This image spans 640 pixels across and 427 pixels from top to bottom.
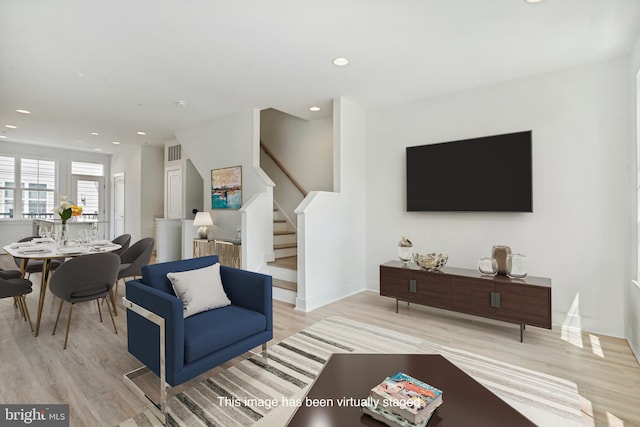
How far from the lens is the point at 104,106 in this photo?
4.84 m

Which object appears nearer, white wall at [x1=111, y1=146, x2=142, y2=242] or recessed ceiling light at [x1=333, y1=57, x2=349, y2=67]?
recessed ceiling light at [x1=333, y1=57, x2=349, y2=67]

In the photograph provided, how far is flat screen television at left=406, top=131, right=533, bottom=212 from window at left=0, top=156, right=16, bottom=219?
31.3 feet

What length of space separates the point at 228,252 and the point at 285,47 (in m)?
3.03

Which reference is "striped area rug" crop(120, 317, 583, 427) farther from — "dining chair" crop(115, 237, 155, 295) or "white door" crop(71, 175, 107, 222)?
"white door" crop(71, 175, 107, 222)

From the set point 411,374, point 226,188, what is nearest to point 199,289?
point 411,374

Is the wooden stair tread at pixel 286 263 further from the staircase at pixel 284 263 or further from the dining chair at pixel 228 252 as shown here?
the dining chair at pixel 228 252

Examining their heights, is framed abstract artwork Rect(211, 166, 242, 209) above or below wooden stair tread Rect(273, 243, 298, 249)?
above

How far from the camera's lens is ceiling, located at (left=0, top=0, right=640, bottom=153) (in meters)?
2.42

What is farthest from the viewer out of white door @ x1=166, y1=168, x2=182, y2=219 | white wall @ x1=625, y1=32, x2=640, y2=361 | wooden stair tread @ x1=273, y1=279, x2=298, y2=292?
white door @ x1=166, y1=168, x2=182, y2=219

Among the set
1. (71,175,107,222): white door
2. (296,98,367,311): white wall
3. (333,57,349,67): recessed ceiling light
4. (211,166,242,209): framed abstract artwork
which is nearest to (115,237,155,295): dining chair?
(211,166,242,209): framed abstract artwork

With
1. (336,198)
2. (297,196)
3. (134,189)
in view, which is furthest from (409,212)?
(134,189)

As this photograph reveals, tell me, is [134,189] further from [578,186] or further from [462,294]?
[578,186]

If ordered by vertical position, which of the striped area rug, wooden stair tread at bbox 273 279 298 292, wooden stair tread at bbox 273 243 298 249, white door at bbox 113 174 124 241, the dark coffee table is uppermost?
white door at bbox 113 174 124 241

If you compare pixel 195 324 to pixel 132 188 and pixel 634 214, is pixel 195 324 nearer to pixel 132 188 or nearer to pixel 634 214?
pixel 634 214
